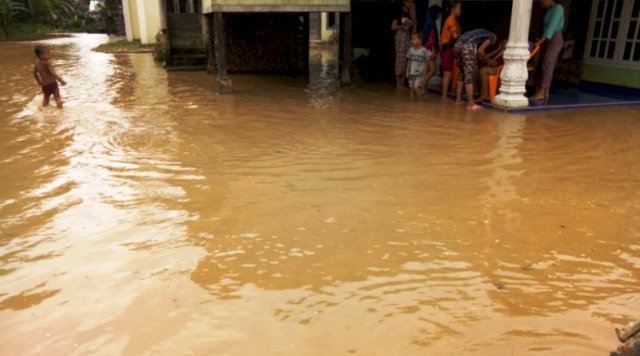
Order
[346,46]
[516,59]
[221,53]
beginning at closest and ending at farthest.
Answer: [516,59] → [221,53] → [346,46]

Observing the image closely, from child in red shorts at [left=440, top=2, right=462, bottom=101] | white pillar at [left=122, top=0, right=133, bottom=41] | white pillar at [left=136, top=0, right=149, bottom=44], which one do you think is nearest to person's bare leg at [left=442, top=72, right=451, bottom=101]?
child in red shorts at [left=440, top=2, right=462, bottom=101]

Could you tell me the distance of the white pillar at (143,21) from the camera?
72.5 ft

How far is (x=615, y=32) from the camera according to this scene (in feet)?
33.1

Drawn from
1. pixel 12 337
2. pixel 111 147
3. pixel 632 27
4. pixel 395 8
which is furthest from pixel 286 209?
pixel 395 8

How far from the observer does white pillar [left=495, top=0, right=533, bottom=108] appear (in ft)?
26.7

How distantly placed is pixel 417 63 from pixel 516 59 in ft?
6.37

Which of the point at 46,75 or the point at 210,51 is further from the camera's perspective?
the point at 210,51

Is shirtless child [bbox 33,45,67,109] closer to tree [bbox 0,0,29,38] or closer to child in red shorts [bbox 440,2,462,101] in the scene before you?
child in red shorts [bbox 440,2,462,101]

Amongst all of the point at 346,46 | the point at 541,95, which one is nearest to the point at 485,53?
the point at 541,95

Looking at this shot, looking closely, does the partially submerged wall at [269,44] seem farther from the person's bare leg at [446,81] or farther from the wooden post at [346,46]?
the person's bare leg at [446,81]

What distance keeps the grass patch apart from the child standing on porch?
48.7 ft

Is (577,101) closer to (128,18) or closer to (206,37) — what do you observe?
(206,37)

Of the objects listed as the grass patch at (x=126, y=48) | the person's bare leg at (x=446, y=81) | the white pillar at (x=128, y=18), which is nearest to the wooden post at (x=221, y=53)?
the person's bare leg at (x=446, y=81)

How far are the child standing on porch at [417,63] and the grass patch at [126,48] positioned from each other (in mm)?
14859
